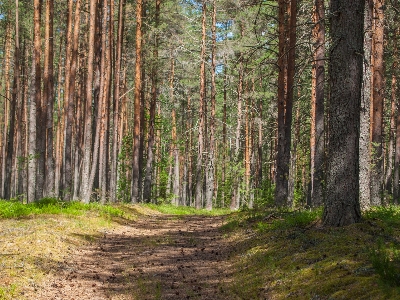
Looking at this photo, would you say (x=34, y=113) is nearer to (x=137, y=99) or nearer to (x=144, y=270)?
(x=137, y=99)

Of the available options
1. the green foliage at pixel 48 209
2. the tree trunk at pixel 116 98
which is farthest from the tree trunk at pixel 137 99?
the green foliage at pixel 48 209

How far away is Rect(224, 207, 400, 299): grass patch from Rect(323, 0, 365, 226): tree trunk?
1.40 feet

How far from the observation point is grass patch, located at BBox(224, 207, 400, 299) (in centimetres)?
480

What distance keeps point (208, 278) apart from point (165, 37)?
867 inches

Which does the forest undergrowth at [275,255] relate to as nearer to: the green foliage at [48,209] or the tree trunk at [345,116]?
the green foliage at [48,209]

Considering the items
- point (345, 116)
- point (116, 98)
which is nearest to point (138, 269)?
point (345, 116)

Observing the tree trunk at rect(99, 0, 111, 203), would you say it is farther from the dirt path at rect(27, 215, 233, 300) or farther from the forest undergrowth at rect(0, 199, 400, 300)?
the dirt path at rect(27, 215, 233, 300)

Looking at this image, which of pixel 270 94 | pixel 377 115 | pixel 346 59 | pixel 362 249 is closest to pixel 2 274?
pixel 362 249

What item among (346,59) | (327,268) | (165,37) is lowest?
(327,268)

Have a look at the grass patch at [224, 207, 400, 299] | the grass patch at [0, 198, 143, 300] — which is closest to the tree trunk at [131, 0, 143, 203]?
the grass patch at [0, 198, 143, 300]

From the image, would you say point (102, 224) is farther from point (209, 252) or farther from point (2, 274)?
point (2, 274)

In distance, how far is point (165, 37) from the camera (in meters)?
27.4

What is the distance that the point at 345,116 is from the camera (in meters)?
7.94

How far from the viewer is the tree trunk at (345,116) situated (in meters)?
7.86
